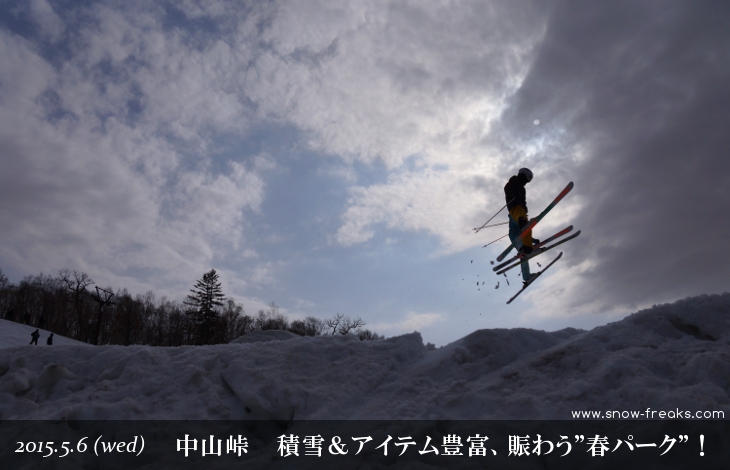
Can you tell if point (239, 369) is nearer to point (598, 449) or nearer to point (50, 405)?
point (50, 405)

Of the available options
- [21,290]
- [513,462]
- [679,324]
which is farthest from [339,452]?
[21,290]

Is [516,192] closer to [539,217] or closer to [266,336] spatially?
[539,217]

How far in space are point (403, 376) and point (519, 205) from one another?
629 cm

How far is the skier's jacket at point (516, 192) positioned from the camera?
425 inches

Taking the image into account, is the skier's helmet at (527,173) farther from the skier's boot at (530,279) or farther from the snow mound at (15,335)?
the snow mound at (15,335)

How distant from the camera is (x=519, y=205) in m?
10.7

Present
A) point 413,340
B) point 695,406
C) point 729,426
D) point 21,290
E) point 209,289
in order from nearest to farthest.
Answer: point 729,426, point 695,406, point 413,340, point 209,289, point 21,290

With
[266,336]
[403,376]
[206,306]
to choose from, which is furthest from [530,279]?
[206,306]

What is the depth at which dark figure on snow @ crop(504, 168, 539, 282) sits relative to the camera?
10.7m

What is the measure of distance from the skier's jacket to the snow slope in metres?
4.09

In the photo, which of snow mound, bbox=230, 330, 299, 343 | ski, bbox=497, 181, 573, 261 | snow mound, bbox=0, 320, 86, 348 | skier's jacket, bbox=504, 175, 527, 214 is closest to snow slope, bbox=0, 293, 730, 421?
snow mound, bbox=230, 330, 299, 343

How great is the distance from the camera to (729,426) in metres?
4.07

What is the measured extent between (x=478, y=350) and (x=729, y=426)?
3.29 metres

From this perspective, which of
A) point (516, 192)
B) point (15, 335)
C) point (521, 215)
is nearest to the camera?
point (521, 215)
